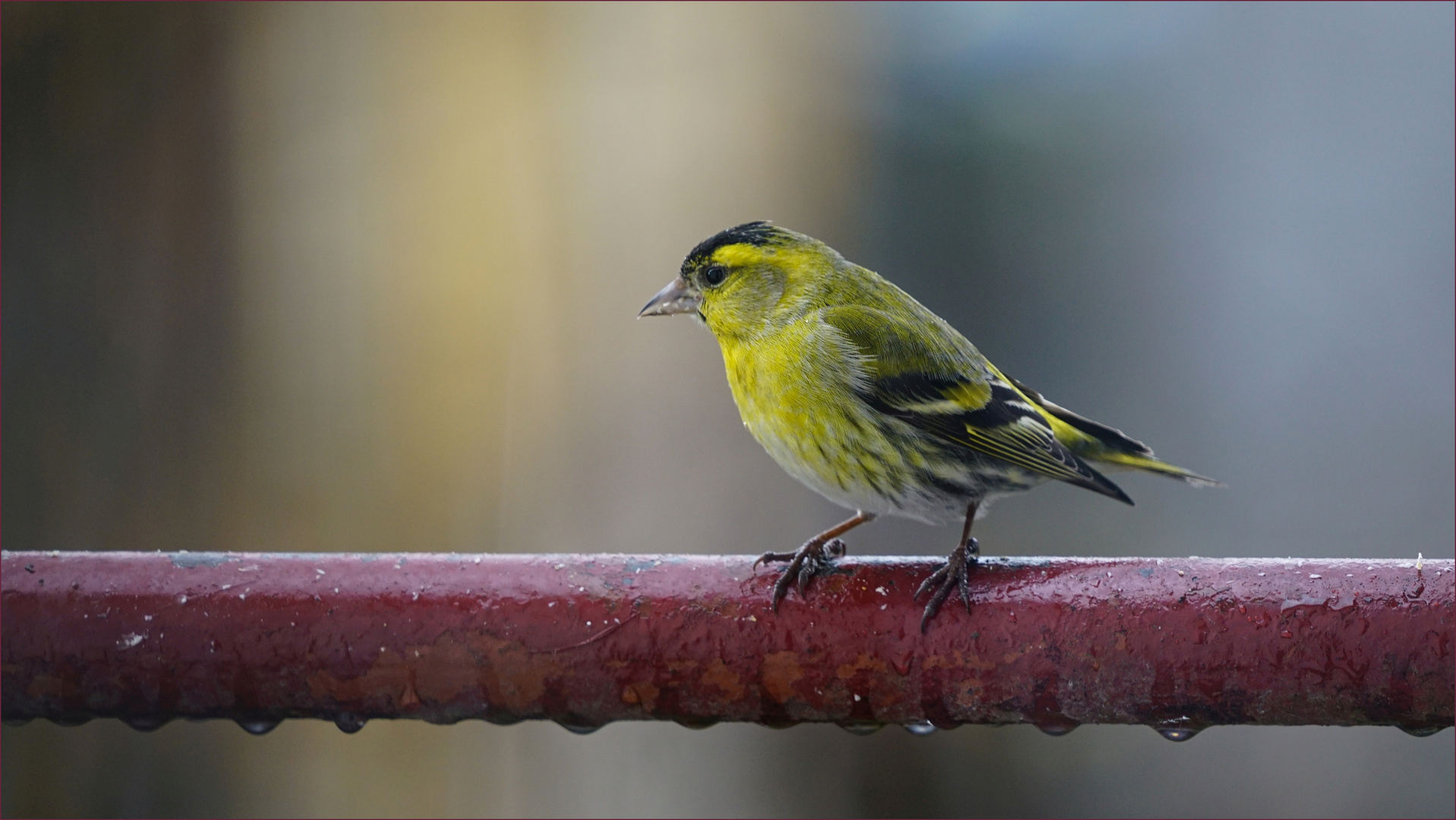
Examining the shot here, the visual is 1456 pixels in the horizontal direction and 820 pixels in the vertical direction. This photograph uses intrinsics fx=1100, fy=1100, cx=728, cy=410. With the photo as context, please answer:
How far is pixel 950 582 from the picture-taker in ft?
3.20

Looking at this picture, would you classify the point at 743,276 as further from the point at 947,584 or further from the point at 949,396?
the point at 947,584

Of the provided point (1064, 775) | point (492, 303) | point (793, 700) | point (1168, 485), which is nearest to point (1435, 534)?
point (1168, 485)

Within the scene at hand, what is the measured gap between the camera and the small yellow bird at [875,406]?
1.55 metres

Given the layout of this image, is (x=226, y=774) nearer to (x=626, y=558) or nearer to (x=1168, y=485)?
(x=626, y=558)

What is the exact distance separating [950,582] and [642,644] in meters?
0.28

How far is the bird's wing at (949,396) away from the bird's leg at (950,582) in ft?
1.38

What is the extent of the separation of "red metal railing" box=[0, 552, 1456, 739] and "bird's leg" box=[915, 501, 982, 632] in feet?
0.03

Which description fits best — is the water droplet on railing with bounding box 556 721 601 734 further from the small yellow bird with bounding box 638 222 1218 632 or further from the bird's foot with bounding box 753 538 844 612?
the small yellow bird with bounding box 638 222 1218 632

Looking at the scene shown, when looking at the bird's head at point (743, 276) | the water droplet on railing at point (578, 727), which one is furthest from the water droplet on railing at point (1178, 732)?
the bird's head at point (743, 276)

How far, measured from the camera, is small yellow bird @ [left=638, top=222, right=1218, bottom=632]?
60.9 inches

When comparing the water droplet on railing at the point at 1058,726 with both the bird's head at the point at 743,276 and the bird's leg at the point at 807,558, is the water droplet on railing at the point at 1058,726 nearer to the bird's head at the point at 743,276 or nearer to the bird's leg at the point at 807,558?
the bird's leg at the point at 807,558

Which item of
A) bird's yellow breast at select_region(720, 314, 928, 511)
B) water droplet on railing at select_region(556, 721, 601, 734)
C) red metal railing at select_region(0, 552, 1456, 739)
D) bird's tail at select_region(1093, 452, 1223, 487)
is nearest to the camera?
red metal railing at select_region(0, 552, 1456, 739)

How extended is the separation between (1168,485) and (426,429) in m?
2.27

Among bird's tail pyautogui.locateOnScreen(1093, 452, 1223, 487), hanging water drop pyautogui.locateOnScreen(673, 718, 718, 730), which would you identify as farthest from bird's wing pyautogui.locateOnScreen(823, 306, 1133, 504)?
hanging water drop pyautogui.locateOnScreen(673, 718, 718, 730)
